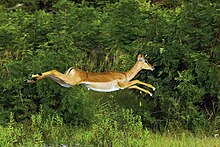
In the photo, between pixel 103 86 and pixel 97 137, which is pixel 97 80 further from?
pixel 97 137

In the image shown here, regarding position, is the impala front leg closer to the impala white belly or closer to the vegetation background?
the impala white belly

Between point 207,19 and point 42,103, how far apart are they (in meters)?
3.03

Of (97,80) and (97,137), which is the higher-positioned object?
(97,80)

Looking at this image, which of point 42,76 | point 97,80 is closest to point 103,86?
point 97,80

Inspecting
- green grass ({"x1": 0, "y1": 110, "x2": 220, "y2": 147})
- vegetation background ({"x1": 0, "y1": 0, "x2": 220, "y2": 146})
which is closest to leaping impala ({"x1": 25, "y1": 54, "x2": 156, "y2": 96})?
green grass ({"x1": 0, "y1": 110, "x2": 220, "y2": 147})

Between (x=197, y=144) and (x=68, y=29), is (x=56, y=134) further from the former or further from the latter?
(x=68, y=29)

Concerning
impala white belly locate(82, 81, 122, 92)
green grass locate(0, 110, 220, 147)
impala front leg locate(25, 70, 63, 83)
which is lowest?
green grass locate(0, 110, 220, 147)

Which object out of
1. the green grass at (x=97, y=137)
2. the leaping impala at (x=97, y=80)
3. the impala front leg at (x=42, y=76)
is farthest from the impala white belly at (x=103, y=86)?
the green grass at (x=97, y=137)

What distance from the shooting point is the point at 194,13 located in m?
9.76

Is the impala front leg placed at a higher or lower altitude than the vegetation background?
higher

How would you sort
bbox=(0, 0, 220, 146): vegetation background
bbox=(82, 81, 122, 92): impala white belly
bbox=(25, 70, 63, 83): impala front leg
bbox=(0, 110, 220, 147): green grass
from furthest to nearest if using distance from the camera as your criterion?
bbox=(0, 0, 220, 146): vegetation background, bbox=(0, 110, 220, 147): green grass, bbox=(82, 81, 122, 92): impala white belly, bbox=(25, 70, 63, 83): impala front leg

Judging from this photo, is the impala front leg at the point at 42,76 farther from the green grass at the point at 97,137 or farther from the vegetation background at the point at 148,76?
the vegetation background at the point at 148,76

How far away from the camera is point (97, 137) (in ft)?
23.6

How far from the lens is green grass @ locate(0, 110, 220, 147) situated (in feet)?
23.0
